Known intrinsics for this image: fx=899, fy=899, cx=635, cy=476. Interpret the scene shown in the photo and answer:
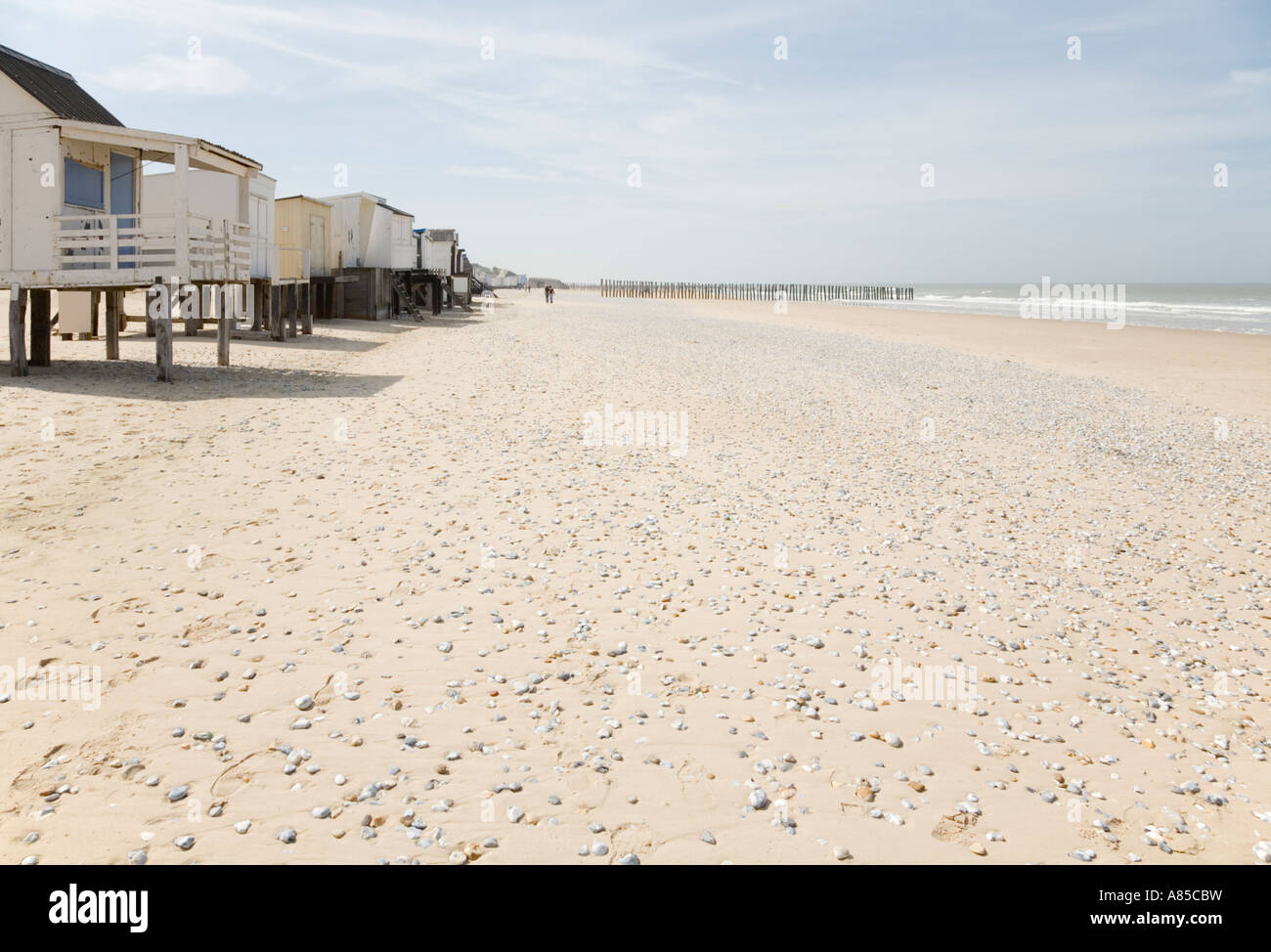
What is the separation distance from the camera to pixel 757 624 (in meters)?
6.29

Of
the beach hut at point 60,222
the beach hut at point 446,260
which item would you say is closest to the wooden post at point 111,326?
the beach hut at point 60,222

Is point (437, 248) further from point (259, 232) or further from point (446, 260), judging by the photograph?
point (259, 232)

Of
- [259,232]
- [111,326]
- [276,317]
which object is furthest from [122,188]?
[276,317]

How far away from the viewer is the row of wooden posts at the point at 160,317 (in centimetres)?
1653

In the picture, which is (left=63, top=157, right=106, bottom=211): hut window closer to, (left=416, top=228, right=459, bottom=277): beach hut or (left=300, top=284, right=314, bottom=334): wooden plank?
(left=300, top=284, right=314, bottom=334): wooden plank

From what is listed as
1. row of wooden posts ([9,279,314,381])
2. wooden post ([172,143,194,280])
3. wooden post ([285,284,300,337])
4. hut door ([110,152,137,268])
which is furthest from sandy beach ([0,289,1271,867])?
wooden post ([285,284,300,337])

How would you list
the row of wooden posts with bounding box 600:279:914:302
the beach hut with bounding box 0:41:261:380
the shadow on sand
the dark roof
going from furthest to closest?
the row of wooden posts with bounding box 600:279:914:302, the dark roof, the beach hut with bounding box 0:41:261:380, the shadow on sand

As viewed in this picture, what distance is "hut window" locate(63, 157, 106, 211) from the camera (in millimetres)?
17859

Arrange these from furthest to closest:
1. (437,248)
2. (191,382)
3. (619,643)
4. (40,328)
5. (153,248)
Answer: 1. (437,248)
2. (40,328)
3. (191,382)
4. (153,248)
5. (619,643)

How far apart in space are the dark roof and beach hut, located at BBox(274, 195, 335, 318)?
7.12 meters

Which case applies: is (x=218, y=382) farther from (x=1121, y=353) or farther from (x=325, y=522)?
(x=1121, y=353)

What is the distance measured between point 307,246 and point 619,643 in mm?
30972

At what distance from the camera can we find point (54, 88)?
18.4 meters
